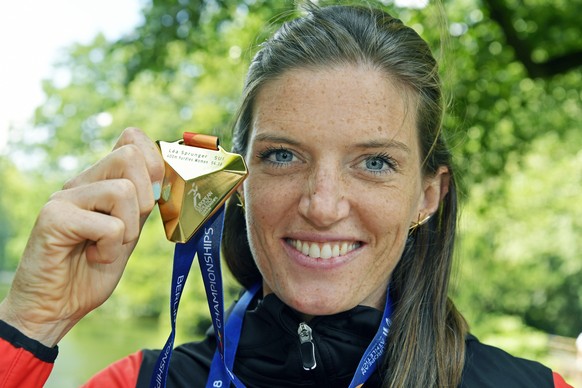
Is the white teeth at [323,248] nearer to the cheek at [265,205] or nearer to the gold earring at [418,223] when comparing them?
the cheek at [265,205]

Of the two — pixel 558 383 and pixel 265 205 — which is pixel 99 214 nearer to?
pixel 265 205

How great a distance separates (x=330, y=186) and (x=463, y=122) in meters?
1.99

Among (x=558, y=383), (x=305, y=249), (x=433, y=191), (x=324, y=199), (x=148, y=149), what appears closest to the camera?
(x=148, y=149)

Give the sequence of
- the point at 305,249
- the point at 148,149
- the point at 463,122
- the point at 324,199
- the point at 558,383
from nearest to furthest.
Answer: the point at 148,149 < the point at 324,199 < the point at 305,249 < the point at 558,383 < the point at 463,122

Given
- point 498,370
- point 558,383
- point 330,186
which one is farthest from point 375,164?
point 558,383

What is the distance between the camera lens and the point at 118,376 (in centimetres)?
248

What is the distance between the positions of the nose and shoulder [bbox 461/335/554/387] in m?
A: 0.70

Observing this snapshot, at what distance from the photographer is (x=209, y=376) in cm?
232

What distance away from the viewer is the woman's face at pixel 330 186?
217cm

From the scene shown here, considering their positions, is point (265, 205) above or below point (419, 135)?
below

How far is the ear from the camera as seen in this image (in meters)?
2.50

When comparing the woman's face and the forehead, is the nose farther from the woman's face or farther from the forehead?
the forehead

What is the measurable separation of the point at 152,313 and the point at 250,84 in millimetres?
31143

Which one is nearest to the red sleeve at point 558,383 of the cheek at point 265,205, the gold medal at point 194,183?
the cheek at point 265,205
